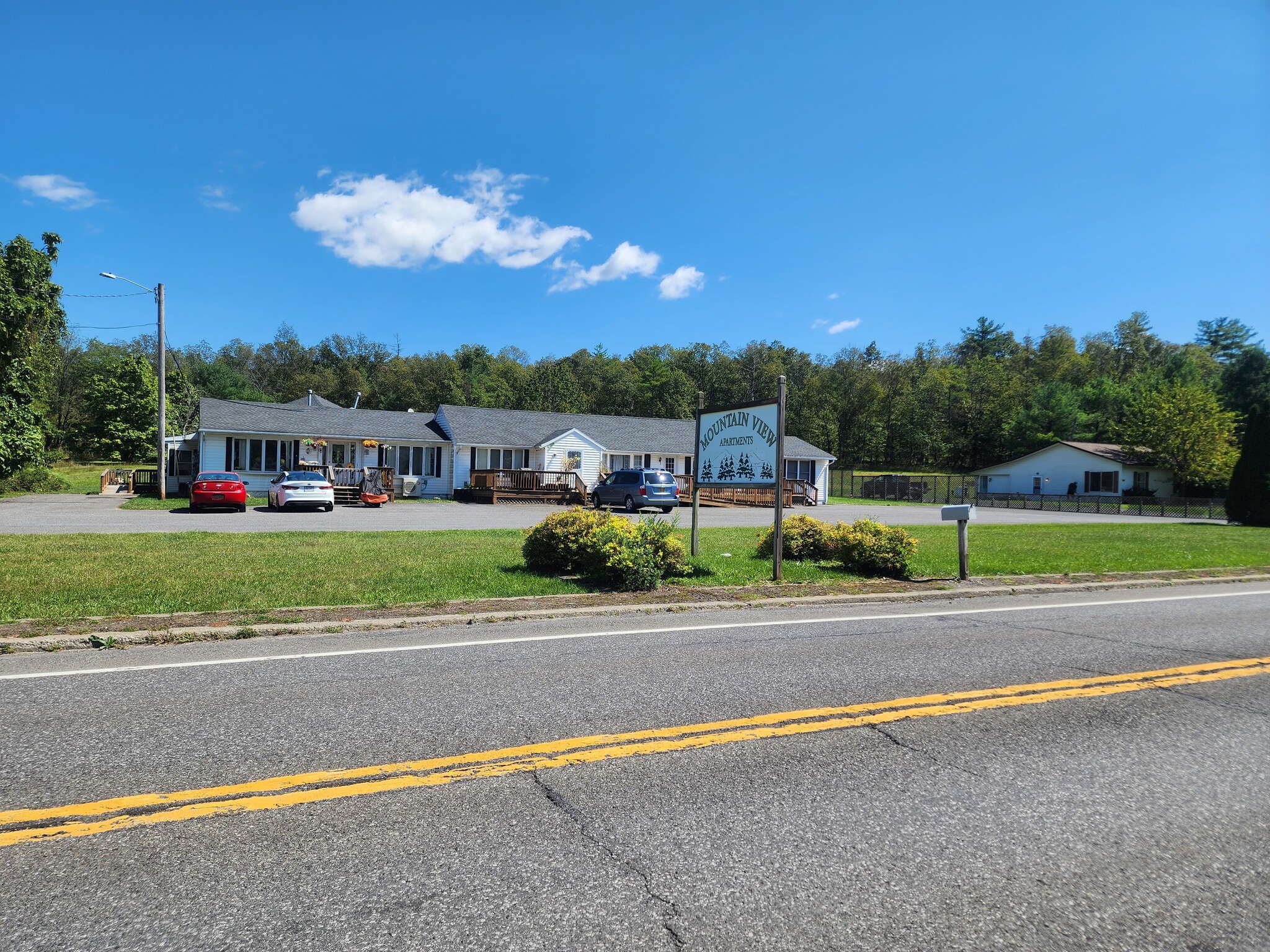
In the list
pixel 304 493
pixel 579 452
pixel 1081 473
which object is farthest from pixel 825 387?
pixel 304 493

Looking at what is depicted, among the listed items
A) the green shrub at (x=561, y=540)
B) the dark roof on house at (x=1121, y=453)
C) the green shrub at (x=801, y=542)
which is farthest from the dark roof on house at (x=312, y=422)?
the dark roof on house at (x=1121, y=453)

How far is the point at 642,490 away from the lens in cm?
2916

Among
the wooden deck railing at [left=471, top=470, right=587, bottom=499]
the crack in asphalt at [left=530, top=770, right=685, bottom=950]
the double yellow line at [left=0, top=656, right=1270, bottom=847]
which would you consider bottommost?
the crack in asphalt at [left=530, top=770, right=685, bottom=950]

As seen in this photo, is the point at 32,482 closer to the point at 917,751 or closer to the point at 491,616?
the point at 491,616

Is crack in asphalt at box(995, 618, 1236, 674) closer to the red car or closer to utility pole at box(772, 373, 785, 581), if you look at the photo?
utility pole at box(772, 373, 785, 581)

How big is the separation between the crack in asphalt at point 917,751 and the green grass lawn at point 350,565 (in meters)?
5.64

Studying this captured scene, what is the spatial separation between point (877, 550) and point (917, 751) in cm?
793

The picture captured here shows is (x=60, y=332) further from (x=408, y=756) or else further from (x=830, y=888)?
(x=830, y=888)

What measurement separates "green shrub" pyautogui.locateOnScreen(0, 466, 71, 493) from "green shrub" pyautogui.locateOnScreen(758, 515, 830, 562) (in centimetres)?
3440

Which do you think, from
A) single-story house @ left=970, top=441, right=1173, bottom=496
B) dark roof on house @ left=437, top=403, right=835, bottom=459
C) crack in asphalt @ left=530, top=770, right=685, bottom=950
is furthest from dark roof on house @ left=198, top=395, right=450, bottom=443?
single-story house @ left=970, top=441, right=1173, bottom=496

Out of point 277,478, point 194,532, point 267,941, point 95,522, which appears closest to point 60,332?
point 277,478

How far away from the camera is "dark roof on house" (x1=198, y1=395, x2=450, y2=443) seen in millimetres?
35094

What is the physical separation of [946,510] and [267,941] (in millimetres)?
10883

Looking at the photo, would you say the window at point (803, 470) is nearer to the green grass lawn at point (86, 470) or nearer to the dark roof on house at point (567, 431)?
the dark roof on house at point (567, 431)
